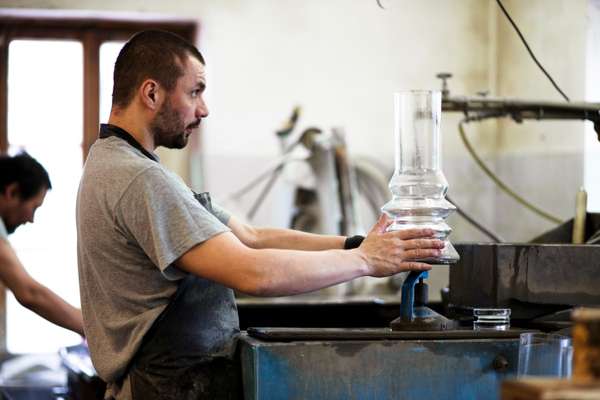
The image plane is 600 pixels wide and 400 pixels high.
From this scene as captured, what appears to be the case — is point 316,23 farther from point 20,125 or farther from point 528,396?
point 528,396

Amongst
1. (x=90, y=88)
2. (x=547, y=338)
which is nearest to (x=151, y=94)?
(x=547, y=338)

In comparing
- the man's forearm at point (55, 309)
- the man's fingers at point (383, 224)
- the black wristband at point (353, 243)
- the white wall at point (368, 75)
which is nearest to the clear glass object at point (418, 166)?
the man's fingers at point (383, 224)

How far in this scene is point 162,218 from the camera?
2.10m

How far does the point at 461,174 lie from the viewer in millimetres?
5973

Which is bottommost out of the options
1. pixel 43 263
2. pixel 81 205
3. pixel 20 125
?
pixel 43 263

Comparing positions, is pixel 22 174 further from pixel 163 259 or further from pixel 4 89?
pixel 4 89

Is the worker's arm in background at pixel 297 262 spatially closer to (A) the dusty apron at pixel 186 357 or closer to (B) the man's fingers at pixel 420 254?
(B) the man's fingers at pixel 420 254

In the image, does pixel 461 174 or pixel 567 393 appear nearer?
pixel 567 393

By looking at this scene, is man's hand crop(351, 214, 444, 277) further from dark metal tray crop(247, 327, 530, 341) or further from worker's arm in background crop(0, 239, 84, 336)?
worker's arm in background crop(0, 239, 84, 336)

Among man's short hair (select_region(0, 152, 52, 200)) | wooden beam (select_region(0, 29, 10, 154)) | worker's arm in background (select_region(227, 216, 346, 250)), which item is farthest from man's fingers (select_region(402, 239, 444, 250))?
wooden beam (select_region(0, 29, 10, 154))

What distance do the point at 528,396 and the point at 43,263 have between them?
4753mm

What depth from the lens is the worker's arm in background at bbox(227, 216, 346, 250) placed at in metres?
2.62

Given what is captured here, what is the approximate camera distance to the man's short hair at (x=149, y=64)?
2314mm

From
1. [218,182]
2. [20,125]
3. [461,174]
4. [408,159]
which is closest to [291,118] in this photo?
[218,182]
